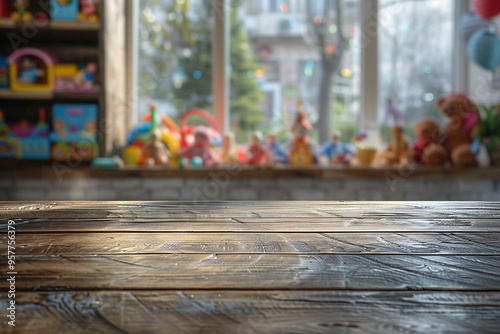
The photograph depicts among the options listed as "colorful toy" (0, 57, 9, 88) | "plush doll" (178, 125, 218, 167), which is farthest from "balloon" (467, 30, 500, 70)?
"colorful toy" (0, 57, 9, 88)

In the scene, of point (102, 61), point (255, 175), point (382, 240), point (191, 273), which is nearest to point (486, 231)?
point (382, 240)

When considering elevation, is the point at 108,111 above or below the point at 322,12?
below

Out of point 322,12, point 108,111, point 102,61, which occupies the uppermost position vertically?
point 322,12

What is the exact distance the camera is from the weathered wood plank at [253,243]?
2.21 feet

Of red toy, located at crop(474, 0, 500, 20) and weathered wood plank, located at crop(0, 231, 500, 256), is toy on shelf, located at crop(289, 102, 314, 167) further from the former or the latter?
weathered wood plank, located at crop(0, 231, 500, 256)

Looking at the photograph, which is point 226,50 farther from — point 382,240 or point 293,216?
point 382,240

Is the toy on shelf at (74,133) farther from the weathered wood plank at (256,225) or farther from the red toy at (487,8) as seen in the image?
the red toy at (487,8)

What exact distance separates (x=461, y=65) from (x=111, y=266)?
2.83m

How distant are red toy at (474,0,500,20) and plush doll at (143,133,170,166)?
6.01ft

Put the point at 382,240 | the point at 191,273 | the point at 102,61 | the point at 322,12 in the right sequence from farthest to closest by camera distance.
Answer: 1. the point at 322,12
2. the point at 102,61
3. the point at 382,240
4. the point at 191,273

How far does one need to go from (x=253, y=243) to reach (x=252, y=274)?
0.15 meters

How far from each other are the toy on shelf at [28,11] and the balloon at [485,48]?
7.37 feet

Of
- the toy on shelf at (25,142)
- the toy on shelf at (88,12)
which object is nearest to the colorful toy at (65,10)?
the toy on shelf at (88,12)

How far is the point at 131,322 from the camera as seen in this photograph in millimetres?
452
